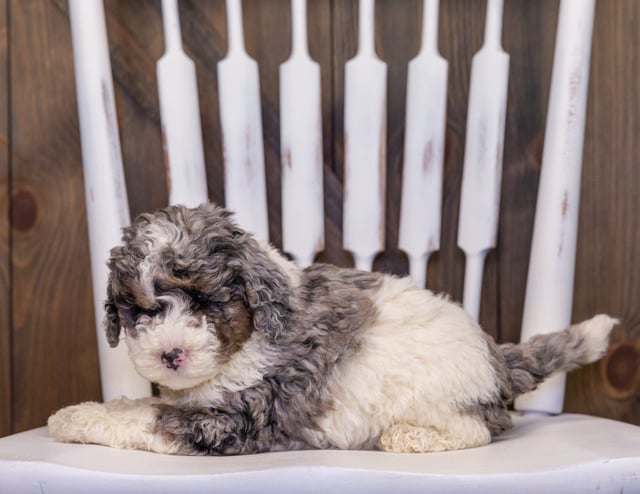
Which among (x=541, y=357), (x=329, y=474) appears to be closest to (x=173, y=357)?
(x=329, y=474)

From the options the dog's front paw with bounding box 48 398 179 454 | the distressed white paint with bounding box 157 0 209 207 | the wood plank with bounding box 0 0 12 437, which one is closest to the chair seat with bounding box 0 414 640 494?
the dog's front paw with bounding box 48 398 179 454

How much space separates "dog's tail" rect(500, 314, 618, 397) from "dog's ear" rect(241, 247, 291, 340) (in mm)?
312

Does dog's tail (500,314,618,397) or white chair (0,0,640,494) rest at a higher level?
white chair (0,0,640,494)

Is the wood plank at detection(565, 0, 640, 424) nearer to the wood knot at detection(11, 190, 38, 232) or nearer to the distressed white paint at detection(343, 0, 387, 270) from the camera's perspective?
the distressed white paint at detection(343, 0, 387, 270)

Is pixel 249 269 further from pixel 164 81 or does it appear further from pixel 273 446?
pixel 164 81

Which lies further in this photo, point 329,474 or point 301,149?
point 301,149

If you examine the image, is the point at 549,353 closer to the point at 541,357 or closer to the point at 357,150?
the point at 541,357

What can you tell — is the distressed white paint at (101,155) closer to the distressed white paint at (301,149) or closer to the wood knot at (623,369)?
the distressed white paint at (301,149)

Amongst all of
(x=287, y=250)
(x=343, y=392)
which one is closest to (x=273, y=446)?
(x=343, y=392)

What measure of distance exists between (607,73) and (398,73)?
0.31 metres

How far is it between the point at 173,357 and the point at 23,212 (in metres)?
0.57

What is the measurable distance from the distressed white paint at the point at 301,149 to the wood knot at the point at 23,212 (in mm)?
411

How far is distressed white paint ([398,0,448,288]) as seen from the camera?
3.61ft

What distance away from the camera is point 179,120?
1094 mm
